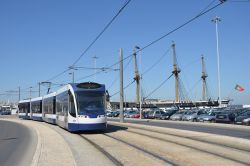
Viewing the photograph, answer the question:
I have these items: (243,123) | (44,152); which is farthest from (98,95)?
(243,123)

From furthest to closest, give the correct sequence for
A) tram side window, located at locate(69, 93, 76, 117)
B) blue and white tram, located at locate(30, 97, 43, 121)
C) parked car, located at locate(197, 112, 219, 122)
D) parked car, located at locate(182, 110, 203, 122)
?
parked car, located at locate(182, 110, 203, 122) → blue and white tram, located at locate(30, 97, 43, 121) → parked car, located at locate(197, 112, 219, 122) → tram side window, located at locate(69, 93, 76, 117)

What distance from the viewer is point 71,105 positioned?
82.2 ft

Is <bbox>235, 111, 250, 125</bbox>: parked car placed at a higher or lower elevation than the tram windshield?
lower

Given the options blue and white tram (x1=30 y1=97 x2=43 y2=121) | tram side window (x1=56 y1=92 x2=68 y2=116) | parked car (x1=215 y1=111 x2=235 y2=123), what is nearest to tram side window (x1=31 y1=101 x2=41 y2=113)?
blue and white tram (x1=30 y1=97 x2=43 y2=121)

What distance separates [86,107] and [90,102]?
451 millimetres

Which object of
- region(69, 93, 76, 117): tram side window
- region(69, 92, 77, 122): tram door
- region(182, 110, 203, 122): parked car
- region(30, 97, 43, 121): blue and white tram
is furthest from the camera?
region(182, 110, 203, 122): parked car

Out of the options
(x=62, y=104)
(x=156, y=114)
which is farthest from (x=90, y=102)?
(x=156, y=114)

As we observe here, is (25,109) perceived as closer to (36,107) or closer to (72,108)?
(36,107)

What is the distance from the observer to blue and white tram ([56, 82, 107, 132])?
24109mm

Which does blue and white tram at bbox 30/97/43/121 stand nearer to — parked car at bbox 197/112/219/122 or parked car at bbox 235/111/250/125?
parked car at bbox 197/112/219/122

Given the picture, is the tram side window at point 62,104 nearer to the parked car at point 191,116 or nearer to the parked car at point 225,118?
the parked car at point 225,118

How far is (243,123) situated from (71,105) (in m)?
17.4

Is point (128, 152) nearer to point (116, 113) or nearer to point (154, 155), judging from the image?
point (154, 155)

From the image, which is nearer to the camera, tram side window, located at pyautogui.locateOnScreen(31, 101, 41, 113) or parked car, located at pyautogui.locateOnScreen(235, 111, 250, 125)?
parked car, located at pyautogui.locateOnScreen(235, 111, 250, 125)
